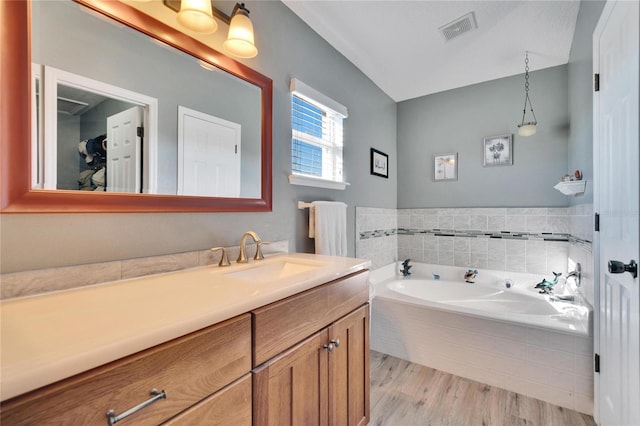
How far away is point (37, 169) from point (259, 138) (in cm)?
98

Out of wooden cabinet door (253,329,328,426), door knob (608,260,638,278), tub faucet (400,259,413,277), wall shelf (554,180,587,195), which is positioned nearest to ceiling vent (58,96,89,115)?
wooden cabinet door (253,329,328,426)

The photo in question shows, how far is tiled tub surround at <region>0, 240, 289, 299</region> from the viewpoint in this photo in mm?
849

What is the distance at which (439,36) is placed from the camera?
2.17 m

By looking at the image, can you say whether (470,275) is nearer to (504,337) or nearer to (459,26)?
(504,337)

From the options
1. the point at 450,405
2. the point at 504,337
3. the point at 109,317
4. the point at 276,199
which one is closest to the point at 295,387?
the point at 109,317

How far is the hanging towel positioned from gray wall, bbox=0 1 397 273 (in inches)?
3.9

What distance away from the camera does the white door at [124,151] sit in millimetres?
1057

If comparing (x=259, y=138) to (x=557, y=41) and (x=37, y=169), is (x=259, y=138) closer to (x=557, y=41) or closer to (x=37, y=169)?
(x=37, y=169)

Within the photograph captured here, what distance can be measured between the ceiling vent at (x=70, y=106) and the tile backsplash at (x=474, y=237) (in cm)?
207

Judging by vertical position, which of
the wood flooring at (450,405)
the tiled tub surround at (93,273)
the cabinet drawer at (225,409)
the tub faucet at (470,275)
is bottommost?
the wood flooring at (450,405)

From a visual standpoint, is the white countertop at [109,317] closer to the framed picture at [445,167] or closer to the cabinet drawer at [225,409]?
the cabinet drawer at [225,409]

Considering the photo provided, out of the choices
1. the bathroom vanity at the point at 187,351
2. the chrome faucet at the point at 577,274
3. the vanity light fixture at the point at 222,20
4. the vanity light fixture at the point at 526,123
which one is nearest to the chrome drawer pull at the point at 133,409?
the bathroom vanity at the point at 187,351

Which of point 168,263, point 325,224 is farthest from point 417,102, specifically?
point 168,263

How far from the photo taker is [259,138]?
1652 millimetres
